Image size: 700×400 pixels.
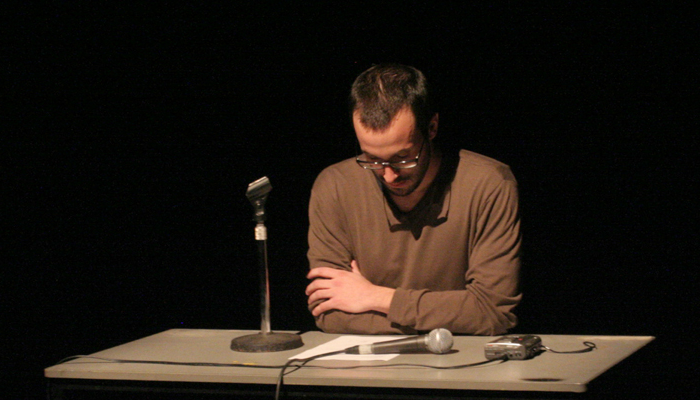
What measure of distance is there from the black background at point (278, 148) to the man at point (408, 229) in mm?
655

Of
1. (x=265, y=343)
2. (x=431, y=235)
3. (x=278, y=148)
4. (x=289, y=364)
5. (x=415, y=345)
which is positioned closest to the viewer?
(x=289, y=364)

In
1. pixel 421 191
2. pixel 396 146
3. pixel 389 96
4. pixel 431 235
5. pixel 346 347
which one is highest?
pixel 389 96

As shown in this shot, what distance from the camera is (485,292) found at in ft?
7.44

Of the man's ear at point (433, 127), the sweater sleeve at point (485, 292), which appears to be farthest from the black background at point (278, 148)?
the sweater sleeve at point (485, 292)

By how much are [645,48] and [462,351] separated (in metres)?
1.69

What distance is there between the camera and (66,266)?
325 centimetres

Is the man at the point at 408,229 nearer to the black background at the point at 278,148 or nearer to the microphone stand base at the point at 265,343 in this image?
the microphone stand base at the point at 265,343

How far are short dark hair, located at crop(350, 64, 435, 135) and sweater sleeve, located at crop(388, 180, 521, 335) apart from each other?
0.38 m

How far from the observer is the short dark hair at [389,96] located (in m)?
2.40

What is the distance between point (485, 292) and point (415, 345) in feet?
1.62

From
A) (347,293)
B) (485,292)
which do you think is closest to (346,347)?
(347,293)

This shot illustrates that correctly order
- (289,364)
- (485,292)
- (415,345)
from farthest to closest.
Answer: (485,292), (415,345), (289,364)

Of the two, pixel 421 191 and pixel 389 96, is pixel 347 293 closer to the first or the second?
pixel 421 191

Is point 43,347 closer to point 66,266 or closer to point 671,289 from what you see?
point 66,266
